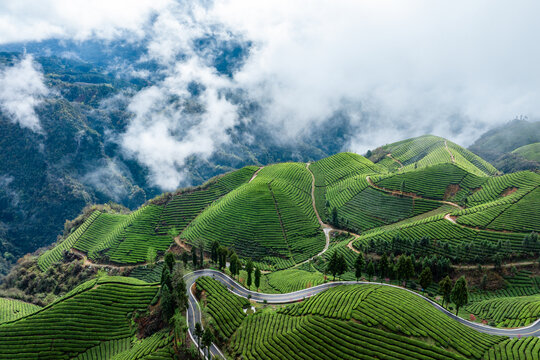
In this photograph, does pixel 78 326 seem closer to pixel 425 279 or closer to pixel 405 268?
pixel 405 268

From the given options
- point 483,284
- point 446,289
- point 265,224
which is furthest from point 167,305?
point 483,284

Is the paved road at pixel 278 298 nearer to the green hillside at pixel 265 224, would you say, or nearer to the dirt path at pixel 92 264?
the green hillside at pixel 265 224

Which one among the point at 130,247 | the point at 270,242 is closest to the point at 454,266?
the point at 270,242

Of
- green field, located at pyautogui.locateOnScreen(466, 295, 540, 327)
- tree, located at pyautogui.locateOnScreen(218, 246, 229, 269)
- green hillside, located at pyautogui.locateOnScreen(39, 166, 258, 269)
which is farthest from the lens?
green hillside, located at pyautogui.locateOnScreen(39, 166, 258, 269)

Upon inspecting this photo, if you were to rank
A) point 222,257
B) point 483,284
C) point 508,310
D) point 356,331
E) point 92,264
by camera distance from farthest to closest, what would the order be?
point 92,264 < point 222,257 < point 483,284 < point 508,310 < point 356,331

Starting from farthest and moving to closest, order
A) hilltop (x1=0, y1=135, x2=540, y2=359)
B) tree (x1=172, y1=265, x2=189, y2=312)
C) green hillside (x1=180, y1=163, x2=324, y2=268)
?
green hillside (x1=180, y1=163, x2=324, y2=268)
tree (x1=172, y1=265, x2=189, y2=312)
hilltop (x1=0, y1=135, x2=540, y2=359)

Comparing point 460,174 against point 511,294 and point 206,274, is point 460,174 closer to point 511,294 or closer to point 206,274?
point 511,294

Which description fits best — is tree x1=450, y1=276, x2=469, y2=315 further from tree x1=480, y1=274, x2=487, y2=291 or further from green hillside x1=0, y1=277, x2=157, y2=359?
green hillside x1=0, y1=277, x2=157, y2=359

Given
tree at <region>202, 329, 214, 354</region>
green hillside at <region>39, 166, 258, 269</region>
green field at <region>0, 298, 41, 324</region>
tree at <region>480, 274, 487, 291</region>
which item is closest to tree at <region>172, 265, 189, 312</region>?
tree at <region>202, 329, 214, 354</region>
